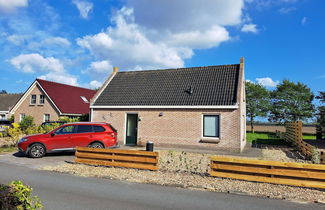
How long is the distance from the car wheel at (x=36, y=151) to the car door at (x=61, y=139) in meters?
0.41

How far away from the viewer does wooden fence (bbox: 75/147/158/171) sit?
9.14 meters

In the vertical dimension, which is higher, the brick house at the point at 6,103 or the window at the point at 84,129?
the brick house at the point at 6,103

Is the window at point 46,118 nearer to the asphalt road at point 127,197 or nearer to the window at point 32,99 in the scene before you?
the window at point 32,99

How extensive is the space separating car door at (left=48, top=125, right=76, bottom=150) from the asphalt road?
13.2 ft

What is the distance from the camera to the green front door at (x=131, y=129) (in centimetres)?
1756

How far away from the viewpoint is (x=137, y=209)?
5242 mm

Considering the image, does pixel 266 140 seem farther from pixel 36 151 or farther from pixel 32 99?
pixel 32 99

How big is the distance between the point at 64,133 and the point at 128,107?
20.3 feet

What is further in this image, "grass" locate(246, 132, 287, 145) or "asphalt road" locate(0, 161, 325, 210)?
"grass" locate(246, 132, 287, 145)

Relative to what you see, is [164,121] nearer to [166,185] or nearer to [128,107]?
[128,107]

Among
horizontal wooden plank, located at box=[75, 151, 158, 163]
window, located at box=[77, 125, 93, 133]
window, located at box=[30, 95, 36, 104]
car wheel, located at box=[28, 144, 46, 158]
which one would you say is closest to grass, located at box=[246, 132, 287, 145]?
horizontal wooden plank, located at box=[75, 151, 158, 163]

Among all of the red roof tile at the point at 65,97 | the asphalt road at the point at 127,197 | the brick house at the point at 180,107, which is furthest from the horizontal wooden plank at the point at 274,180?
the red roof tile at the point at 65,97

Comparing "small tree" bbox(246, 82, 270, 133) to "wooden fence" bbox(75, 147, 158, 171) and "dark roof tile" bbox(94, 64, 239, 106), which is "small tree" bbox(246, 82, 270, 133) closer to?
"dark roof tile" bbox(94, 64, 239, 106)

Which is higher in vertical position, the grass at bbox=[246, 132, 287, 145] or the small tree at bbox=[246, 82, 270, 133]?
the small tree at bbox=[246, 82, 270, 133]
